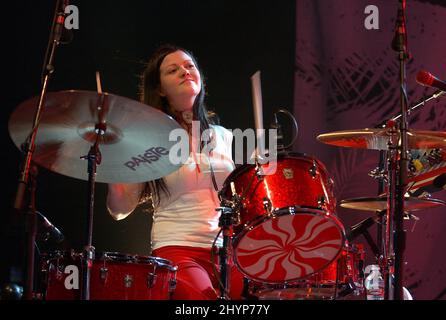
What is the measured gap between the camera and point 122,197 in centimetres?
313

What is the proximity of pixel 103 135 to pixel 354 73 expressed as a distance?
76.3 inches

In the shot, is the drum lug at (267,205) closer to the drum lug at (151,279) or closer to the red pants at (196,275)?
the red pants at (196,275)

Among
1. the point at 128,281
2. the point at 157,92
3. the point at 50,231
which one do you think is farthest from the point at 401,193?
the point at 157,92

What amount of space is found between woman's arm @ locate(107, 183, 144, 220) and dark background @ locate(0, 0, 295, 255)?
0.52 meters

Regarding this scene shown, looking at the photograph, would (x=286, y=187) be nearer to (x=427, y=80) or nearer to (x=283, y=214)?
(x=283, y=214)

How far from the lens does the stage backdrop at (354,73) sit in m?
3.91

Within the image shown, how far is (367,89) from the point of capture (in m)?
3.94

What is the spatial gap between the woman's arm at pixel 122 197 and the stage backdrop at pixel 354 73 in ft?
3.87

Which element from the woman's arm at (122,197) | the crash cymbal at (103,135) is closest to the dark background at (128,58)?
the woman's arm at (122,197)

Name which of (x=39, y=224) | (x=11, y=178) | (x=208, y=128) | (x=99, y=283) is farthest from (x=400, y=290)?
(x=11, y=178)

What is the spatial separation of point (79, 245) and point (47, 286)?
1162 millimetres

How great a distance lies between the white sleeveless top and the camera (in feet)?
9.97

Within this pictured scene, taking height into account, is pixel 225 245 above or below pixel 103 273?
above

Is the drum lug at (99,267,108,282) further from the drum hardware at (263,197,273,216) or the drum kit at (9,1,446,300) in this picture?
the drum hardware at (263,197,273,216)
